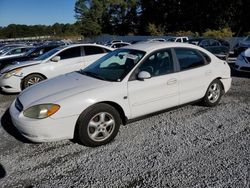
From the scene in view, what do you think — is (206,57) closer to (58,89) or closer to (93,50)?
(58,89)

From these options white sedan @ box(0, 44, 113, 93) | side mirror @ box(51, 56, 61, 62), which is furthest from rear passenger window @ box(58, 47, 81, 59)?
side mirror @ box(51, 56, 61, 62)

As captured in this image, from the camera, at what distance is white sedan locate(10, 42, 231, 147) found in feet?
12.5

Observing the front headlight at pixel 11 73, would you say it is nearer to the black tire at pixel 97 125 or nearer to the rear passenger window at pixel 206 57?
the black tire at pixel 97 125

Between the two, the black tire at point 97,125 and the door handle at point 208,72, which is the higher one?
the door handle at point 208,72

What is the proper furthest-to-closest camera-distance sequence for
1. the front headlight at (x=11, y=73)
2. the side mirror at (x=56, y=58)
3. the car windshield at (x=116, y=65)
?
the side mirror at (x=56, y=58)
the front headlight at (x=11, y=73)
the car windshield at (x=116, y=65)

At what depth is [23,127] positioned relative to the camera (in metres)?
3.85

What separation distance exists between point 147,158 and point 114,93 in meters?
1.09

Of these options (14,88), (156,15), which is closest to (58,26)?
(156,15)

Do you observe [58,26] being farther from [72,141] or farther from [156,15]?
[72,141]

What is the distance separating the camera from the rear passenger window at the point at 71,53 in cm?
833

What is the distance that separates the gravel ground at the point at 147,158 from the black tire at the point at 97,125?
127 mm

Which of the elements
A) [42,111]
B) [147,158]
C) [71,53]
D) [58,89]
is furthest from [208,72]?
[71,53]

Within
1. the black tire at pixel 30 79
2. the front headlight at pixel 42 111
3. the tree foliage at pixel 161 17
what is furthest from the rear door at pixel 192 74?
the tree foliage at pixel 161 17

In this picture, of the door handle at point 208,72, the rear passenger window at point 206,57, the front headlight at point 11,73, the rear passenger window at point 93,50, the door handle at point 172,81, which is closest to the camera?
the door handle at point 172,81
